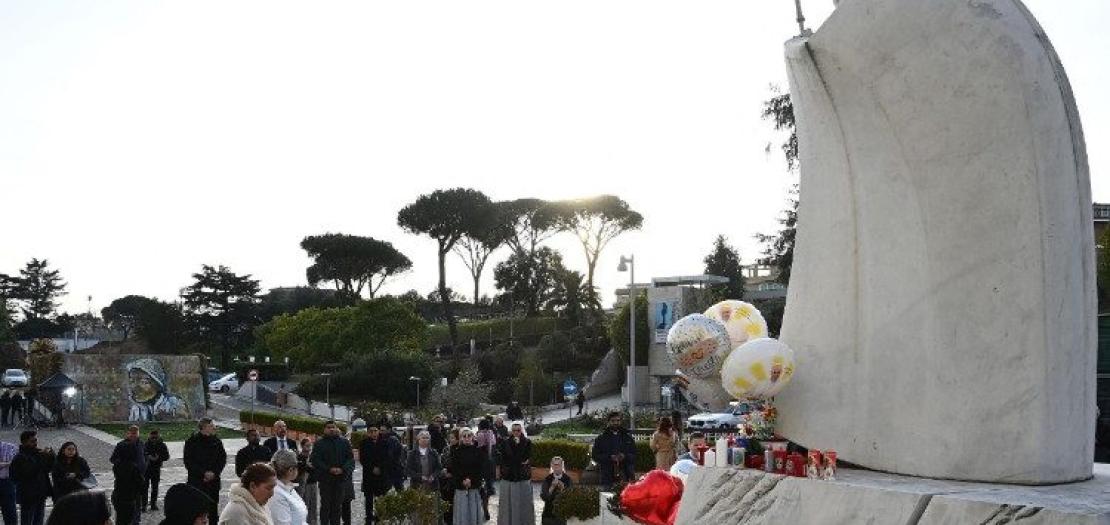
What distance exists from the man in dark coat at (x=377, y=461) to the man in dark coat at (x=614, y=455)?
8.34ft

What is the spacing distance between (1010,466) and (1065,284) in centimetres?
129

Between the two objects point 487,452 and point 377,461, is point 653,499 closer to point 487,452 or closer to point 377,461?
point 377,461

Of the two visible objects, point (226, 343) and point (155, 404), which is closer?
point (155, 404)

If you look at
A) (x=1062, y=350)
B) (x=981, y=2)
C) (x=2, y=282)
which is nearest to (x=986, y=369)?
(x=1062, y=350)

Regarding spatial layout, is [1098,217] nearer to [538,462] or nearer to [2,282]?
[538,462]

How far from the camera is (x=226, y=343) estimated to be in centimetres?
6700

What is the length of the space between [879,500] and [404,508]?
4672mm

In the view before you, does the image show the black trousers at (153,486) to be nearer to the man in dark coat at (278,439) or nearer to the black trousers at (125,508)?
the black trousers at (125,508)

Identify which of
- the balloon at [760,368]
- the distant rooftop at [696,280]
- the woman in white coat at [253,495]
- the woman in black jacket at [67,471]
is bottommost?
the woman in black jacket at [67,471]

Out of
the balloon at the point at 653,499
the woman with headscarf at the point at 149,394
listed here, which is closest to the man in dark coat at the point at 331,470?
the balloon at the point at 653,499

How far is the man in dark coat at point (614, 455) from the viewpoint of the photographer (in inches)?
508

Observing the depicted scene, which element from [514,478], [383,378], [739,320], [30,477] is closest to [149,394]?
[383,378]

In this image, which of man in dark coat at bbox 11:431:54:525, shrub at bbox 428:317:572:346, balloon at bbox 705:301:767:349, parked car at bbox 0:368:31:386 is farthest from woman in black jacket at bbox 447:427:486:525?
shrub at bbox 428:317:572:346

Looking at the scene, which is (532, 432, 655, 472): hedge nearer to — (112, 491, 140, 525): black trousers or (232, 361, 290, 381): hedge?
(112, 491, 140, 525): black trousers
